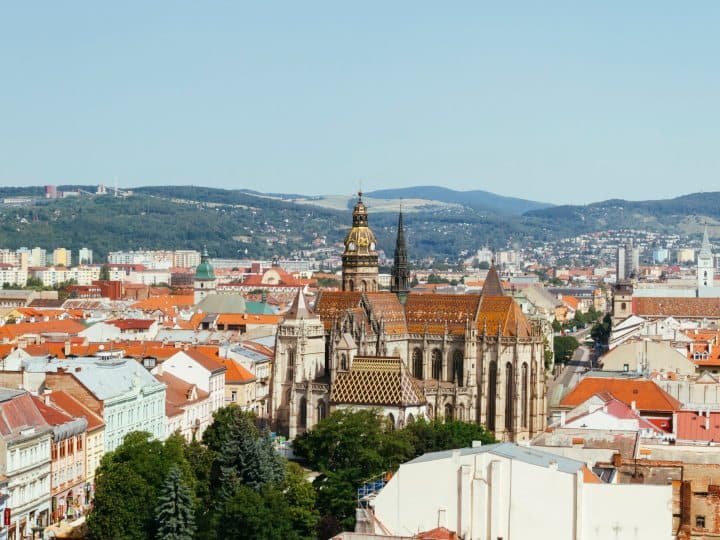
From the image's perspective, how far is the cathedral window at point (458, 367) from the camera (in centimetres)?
11681

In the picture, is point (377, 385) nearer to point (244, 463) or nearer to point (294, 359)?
point (294, 359)

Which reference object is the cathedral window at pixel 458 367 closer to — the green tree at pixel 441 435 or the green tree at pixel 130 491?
the green tree at pixel 441 435

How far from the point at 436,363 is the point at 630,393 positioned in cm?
2260

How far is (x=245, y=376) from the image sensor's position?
129375mm

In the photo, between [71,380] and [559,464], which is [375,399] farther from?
[559,464]

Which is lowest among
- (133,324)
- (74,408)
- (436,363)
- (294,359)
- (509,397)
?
(509,397)

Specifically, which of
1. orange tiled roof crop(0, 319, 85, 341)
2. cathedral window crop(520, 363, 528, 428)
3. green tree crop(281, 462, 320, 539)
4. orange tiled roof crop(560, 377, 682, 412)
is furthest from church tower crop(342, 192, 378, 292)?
green tree crop(281, 462, 320, 539)

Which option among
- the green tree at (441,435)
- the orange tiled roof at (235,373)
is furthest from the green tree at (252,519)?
the orange tiled roof at (235,373)

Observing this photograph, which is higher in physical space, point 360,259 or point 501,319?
point 360,259

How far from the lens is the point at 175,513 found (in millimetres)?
71312

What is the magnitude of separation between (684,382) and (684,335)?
48962mm

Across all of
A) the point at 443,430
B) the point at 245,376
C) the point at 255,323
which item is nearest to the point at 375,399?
the point at 443,430

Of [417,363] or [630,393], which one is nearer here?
[630,393]

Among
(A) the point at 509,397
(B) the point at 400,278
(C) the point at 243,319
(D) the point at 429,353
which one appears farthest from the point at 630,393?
(C) the point at 243,319
